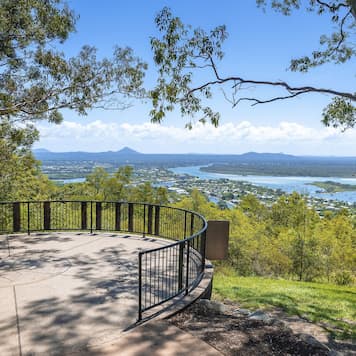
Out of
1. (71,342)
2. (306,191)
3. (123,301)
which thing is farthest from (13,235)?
(306,191)

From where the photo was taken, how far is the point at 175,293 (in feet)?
16.1

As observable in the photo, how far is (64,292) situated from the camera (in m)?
4.88

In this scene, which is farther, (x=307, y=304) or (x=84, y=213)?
(x=84, y=213)

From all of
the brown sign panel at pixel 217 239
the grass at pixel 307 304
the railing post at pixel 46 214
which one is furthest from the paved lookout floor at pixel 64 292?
the grass at pixel 307 304

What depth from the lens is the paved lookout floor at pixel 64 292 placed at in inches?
142

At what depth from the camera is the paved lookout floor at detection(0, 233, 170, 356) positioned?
3.60 m

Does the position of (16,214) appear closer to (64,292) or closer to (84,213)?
(84,213)

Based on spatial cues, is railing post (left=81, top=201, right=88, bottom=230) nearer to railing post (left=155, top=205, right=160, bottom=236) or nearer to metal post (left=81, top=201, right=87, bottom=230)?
metal post (left=81, top=201, right=87, bottom=230)

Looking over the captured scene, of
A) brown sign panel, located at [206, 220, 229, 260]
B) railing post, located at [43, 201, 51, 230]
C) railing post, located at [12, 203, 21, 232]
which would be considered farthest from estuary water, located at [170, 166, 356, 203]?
railing post, located at [12, 203, 21, 232]

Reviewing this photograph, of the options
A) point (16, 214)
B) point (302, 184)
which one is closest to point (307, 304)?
point (16, 214)

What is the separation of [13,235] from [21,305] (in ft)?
15.0

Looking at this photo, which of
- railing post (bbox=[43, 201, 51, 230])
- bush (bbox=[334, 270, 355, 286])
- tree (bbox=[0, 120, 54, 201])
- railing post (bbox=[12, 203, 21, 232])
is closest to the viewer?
railing post (bbox=[12, 203, 21, 232])

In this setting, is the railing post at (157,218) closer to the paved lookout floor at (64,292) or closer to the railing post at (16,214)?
the paved lookout floor at (64,292)

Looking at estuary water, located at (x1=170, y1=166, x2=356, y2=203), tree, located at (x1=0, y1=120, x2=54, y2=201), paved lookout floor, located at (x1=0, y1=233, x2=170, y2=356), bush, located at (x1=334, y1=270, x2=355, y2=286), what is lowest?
bush, located at (x1=334, y1=270, x2=355, y2=286)
